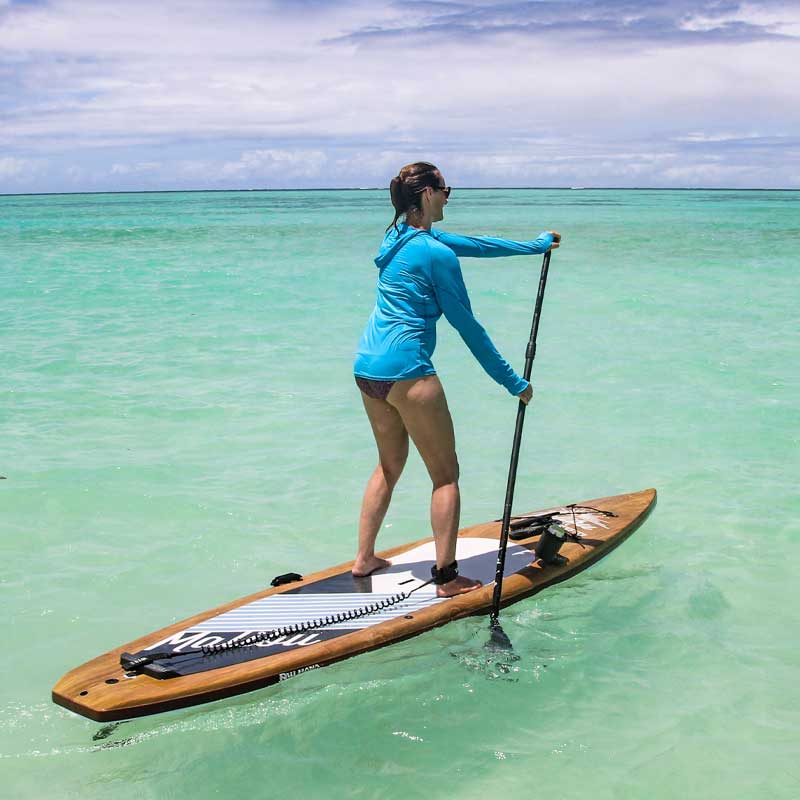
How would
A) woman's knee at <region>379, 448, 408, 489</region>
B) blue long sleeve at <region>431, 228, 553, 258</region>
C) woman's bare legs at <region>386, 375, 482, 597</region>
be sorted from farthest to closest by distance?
woman's knee at <region>379, 448, 408, 489</region>, blue long sleeve at <region>431, 228, 553, 258</region>, woman's bare legs at <region>386, 375, 482, 597</region>

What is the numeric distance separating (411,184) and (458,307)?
2.00ft

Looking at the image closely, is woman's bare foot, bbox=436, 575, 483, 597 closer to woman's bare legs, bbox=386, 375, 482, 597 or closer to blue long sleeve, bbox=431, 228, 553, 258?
woman's bare legs, bbox=386, 375, 482, 597

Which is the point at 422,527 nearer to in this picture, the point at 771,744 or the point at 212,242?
the point at 771,744

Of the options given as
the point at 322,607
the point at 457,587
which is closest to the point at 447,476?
the point at 457,587

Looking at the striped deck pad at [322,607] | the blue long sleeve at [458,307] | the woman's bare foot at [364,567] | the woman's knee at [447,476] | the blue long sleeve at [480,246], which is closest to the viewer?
the striped deck pad at [322,607]

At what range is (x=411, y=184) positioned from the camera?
4344mm

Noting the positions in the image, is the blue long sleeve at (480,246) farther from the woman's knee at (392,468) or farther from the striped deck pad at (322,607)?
the striped deck pad at (322,607)

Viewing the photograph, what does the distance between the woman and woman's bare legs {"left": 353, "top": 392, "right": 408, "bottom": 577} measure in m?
0.01

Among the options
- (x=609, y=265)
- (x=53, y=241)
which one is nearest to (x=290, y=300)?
(x=609, y=265)

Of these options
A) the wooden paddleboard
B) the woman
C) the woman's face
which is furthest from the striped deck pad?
the woman's face

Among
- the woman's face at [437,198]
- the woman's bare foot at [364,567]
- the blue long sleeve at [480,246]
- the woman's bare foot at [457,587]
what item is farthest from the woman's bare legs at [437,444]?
the woman's face at [437,198]

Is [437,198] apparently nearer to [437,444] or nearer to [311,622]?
[437,444]

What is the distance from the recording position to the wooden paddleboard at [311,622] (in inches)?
152

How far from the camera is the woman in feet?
14.2
